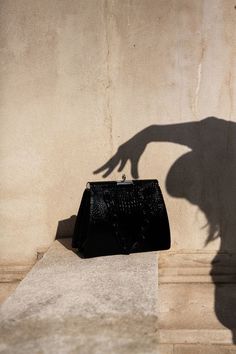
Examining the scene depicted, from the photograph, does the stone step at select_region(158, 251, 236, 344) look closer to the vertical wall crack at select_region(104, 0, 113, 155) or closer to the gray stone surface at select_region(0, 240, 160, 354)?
the gray stone surface at select_region(0, 240, 160, 354)

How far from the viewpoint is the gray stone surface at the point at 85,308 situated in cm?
201

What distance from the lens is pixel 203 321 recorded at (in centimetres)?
306

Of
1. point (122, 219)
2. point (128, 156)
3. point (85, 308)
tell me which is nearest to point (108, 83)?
point (128, 156)

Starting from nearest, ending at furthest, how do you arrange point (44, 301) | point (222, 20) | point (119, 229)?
point (44, 301)
point (119, 229)
point (222, 20)

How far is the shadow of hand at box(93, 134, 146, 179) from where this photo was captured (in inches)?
145

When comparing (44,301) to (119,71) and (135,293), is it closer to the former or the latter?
(135,293)

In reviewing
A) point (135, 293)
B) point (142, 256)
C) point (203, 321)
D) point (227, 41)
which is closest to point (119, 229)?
point (142, 256)

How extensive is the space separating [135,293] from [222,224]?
147cm

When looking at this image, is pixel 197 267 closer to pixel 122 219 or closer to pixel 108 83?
pixel 122 219

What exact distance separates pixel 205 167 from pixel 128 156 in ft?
2.11

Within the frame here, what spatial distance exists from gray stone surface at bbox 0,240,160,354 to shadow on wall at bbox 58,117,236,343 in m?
0.80

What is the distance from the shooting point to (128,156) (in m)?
3.70

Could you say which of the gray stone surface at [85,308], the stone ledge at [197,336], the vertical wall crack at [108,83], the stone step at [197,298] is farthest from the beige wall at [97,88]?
the stone ledge at [197,336]

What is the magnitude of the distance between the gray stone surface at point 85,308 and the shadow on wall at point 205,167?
0.80 metres
